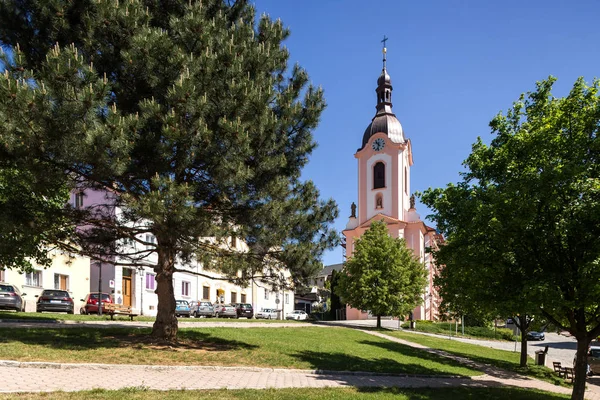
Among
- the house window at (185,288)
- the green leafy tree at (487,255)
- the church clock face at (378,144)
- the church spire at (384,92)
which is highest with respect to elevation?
the church spire at (384,92)

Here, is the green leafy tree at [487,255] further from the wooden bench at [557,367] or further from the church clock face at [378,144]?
the church clock face at [378,144]

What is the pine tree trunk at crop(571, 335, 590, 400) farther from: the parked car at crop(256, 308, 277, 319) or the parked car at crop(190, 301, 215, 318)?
the parked car at crop(256, 308, 277, 319)

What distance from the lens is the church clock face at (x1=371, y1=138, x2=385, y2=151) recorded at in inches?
2277

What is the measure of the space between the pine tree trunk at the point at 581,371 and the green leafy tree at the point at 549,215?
25 mm

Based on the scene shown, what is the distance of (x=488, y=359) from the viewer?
23719 millimetres

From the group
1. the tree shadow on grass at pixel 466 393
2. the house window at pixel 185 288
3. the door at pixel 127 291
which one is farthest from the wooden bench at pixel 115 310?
the tree shadow on grass at pixel 466 393

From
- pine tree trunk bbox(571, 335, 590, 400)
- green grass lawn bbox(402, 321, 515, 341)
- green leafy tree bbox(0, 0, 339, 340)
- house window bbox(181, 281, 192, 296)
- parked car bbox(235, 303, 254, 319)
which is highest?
green leafy tree bbox(0, 0, 339, 340)

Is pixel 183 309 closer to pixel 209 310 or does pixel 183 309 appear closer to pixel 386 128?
pixel 209 310

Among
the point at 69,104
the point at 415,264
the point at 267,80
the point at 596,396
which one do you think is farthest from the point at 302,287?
the point at 415,264

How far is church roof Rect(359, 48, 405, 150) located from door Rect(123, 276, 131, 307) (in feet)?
108

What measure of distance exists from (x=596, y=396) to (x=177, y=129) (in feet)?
52.2

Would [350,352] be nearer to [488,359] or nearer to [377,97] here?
[488,359]

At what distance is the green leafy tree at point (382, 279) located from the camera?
119 feet

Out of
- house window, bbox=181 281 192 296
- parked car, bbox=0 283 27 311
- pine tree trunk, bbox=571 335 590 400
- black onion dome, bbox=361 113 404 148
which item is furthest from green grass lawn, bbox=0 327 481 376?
black onion dome, bbox=361 113 404 148
